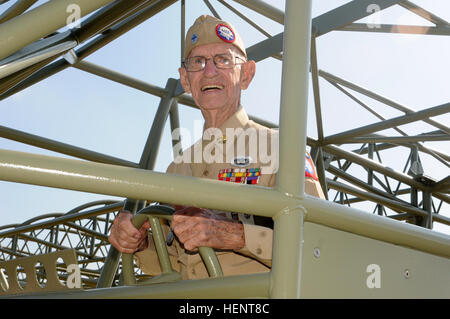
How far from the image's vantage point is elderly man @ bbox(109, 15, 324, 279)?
153cm

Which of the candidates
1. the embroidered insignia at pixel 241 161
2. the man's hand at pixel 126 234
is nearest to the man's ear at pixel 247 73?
the embroidered insignia at pixel 241 161

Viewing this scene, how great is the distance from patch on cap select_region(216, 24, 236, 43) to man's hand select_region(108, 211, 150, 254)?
75cm

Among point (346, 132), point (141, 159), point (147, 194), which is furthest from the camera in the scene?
point (346, 132)

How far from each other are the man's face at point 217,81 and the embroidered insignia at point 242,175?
1.02ft

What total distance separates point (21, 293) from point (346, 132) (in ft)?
19.3

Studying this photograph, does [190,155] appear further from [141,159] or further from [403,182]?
[403,182]

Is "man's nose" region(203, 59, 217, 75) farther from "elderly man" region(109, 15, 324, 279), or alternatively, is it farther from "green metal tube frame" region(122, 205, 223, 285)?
"green metal tube frame" region(122, 205, 223, 285)

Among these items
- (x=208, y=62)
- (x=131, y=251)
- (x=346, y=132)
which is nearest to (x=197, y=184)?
(x=131, y=251)

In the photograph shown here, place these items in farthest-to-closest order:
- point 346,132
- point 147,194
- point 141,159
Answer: point 346,132 → point 141,159 → point 147,194

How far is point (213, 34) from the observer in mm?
2037

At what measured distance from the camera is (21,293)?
1896 mm

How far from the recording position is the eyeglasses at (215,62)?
6.59 feet

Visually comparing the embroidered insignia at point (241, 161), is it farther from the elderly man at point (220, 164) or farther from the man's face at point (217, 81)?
the man's face at point (217, 81)
